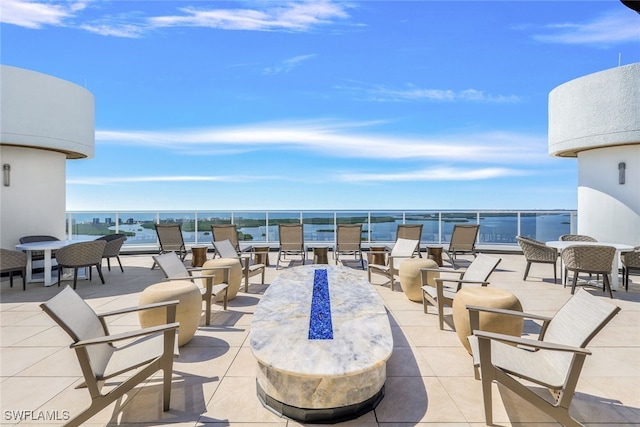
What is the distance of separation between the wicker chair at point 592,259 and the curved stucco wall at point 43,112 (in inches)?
397

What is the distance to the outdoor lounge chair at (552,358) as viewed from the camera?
71.4 inches

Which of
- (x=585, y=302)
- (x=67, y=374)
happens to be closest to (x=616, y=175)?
(x=585, y=302)

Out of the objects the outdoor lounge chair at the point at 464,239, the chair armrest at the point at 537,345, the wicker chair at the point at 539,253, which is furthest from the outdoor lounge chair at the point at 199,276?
the outdoor lounge chair at the point at 464,239

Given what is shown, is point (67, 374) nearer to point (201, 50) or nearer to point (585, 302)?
point (585, 302)

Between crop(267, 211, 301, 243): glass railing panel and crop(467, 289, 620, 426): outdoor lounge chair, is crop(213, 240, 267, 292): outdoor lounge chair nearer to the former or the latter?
crop(467, 289, 620, 426): outdoor lounge chair

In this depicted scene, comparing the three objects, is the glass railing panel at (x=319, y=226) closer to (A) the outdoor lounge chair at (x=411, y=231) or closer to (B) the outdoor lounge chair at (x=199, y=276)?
(A) the outdoor lounge chair at (x=411, y=231)

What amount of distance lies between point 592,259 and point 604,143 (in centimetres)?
343

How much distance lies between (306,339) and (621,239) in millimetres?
8128

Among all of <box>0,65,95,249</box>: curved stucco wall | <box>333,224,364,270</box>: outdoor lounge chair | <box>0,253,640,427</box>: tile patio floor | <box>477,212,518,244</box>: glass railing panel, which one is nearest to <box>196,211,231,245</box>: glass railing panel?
<box>0,65,95,249</box>: curved stucco wall

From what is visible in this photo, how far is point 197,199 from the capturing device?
22.5 metres

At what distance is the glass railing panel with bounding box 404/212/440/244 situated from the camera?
966cm

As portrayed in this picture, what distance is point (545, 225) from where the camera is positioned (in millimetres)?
8930

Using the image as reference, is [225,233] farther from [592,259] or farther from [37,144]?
[592,259]

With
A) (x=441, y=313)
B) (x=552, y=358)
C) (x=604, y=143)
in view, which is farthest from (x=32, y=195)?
(x=604, y=143)
